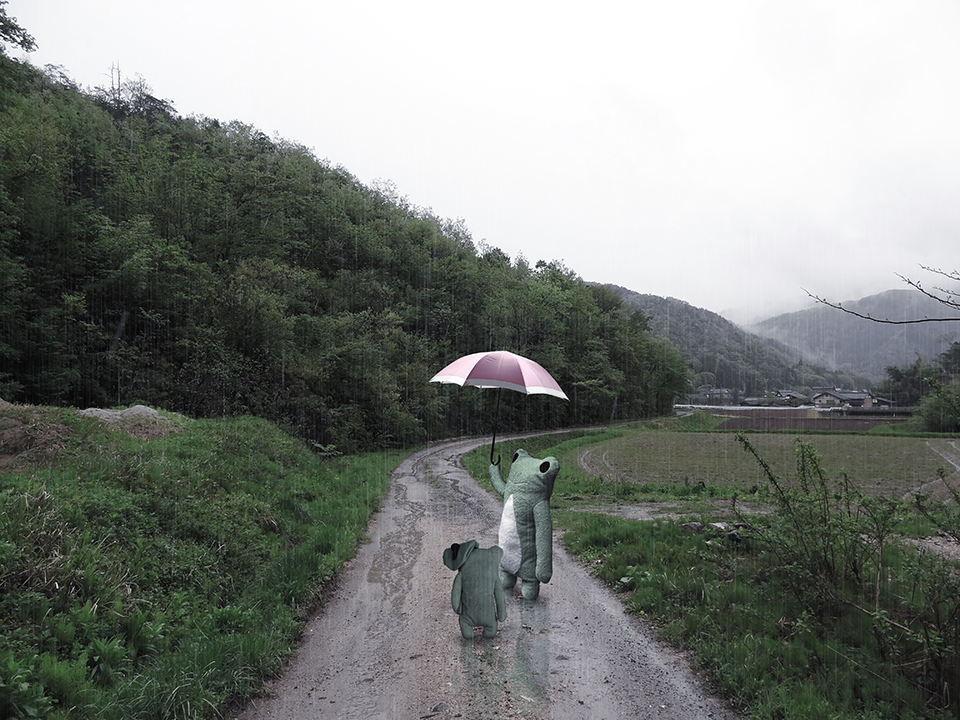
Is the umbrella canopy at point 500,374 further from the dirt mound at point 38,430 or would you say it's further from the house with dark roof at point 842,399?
the house with dark roof at point 842,399

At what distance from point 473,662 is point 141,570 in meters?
3.46

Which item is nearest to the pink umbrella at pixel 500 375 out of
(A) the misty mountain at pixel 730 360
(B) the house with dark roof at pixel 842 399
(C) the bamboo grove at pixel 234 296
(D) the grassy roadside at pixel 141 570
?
(D) the grassy roadside at pixel 141 570

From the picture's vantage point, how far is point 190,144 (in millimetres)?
40000

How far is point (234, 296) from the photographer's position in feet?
61.5

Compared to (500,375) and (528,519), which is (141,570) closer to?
(528,519)

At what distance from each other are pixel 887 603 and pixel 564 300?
39.7 m

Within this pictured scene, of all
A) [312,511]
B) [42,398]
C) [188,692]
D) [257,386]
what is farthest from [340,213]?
[188,692]

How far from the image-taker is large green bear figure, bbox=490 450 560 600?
4.91 metres

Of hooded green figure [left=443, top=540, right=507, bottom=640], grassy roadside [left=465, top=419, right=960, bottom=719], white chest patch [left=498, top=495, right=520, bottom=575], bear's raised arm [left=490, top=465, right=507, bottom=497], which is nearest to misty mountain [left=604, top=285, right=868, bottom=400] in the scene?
grassy roadside [left=465, top=419, right=960, bottom=719]

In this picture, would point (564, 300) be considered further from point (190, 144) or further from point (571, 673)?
point (571, 673)

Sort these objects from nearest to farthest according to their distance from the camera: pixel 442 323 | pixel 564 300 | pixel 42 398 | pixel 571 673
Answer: pixel 571 673, pixel 42 398, pixel 442 323, pixel 564 300

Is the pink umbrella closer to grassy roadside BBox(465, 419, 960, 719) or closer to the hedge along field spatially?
grassy roadside BBox(465, 419, 960, 719)

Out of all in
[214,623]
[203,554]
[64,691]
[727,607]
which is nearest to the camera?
[64,691]

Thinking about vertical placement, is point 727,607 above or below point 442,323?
below
